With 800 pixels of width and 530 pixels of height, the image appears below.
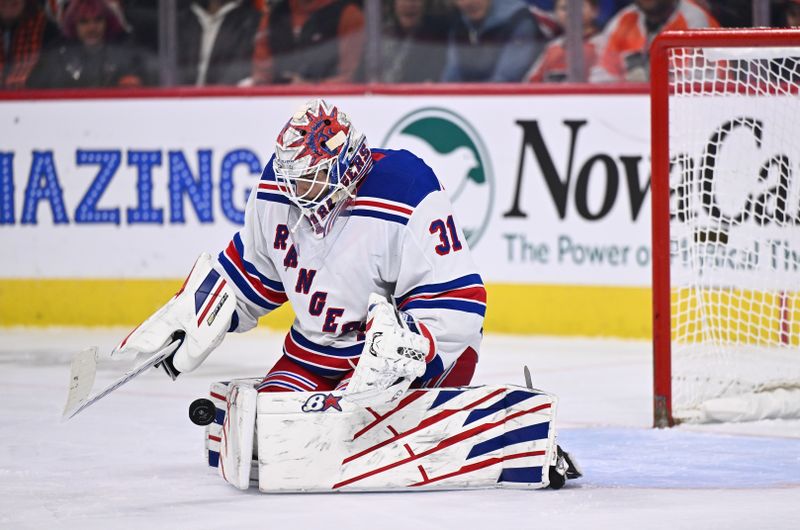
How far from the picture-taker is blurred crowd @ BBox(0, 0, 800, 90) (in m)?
6.08

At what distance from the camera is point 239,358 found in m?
5.61

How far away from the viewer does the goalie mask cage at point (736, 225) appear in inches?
183

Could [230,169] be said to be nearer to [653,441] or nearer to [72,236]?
[72,236]

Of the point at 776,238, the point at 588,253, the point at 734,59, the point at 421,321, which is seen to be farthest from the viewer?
the point at 588,253

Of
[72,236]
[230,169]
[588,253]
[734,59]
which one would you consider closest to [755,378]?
[734,59]

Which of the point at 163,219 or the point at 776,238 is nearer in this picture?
the point at 776,238

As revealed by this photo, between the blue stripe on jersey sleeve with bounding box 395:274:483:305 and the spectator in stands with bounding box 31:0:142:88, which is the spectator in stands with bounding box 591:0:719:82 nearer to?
the spectator in stands with bounding box 31:0:142:88

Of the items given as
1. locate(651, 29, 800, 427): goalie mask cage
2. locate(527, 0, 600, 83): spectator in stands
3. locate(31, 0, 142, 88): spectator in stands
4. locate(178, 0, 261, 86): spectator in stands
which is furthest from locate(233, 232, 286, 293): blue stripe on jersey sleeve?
locate(31, 0, 142, 88): spectator in stands

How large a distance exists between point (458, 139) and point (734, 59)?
5.99 ft

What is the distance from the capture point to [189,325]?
3338mm

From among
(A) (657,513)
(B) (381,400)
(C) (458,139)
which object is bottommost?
(A) (657,513)

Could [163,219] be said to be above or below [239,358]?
above

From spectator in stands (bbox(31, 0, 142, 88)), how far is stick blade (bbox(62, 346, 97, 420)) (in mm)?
3395

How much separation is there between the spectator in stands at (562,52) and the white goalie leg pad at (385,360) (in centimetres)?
323
